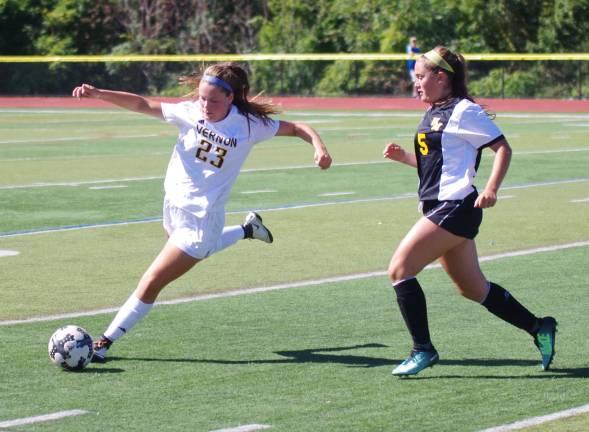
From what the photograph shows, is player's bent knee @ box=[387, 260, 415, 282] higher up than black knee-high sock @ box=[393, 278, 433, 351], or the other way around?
player's bent knee @ box=[387, 260, 415, 282]

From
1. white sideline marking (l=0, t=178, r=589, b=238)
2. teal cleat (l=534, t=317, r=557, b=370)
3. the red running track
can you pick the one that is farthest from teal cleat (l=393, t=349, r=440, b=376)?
the red running track

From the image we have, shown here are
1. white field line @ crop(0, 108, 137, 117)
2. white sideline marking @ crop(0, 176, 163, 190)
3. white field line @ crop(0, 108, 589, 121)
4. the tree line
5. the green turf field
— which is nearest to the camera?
the green turf field

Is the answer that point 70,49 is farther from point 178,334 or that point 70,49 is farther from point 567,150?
point 178,334

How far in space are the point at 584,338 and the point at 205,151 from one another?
103 inches

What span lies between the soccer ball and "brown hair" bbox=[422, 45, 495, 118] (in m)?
2.42

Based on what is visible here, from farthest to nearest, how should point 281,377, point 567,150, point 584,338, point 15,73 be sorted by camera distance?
point 15,73 < point 567,150 < point 584,338 < point 281,377

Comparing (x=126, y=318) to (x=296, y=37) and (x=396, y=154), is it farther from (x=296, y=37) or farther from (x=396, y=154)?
(x=296, y=37)

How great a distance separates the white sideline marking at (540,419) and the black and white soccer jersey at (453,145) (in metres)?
1.34

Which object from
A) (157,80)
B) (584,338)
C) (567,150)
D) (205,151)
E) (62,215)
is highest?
(205,151)

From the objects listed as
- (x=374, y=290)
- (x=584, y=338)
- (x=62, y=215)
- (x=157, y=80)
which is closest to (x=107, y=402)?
(x=584, y=338)

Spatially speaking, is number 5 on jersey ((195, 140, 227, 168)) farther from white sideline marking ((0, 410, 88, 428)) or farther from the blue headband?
white sideline marking ((0, 410, 88, 428))

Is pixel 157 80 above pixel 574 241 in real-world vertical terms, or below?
below

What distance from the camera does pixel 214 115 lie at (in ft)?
26.9

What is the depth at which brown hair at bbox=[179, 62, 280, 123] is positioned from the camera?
26.9 ft
